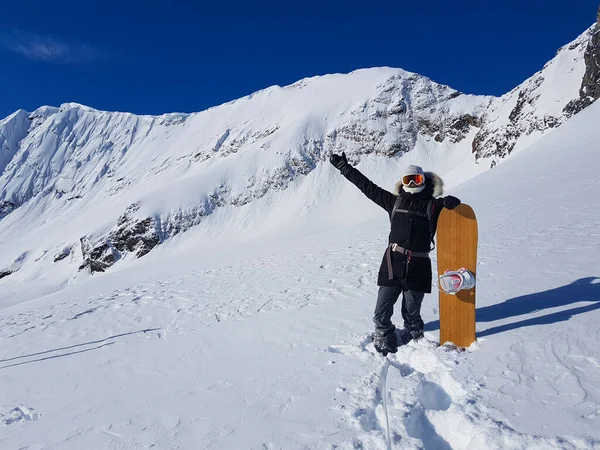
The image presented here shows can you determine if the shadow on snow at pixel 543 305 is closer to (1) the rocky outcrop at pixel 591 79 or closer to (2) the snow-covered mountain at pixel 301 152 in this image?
(1) the rocky outcrop at pixel 591 79

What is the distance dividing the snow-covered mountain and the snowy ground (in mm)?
51096

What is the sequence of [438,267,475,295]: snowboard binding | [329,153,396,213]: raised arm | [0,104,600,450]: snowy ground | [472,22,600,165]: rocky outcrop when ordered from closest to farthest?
[0,104,600,450]: snowy ground
[438,267,475,295]: snowboard binding
[329,153,396,213]: raised arm
[472,22,600,165]: rocky outcrop

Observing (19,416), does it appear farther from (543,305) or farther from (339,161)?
(543,305)

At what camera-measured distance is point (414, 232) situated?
395 centimetres

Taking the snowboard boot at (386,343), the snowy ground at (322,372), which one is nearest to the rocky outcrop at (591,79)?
the snowy ground at (322,372)

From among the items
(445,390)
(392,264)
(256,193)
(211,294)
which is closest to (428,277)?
(392,264)

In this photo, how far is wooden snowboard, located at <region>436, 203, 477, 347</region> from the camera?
385cm

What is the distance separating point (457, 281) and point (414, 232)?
2.18 ft

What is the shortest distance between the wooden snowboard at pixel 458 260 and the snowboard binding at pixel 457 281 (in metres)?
0.09

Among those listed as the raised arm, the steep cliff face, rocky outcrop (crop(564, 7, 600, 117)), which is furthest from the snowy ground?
the steep cliff face

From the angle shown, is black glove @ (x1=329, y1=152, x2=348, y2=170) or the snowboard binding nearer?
the snowboard binding

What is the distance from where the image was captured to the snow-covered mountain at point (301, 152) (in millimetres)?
55656

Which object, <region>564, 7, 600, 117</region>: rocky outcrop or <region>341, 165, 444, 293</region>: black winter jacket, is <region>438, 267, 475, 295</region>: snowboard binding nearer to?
<region>341, 165, 444, 293</region>: black winter jacket

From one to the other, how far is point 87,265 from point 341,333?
70.6m
